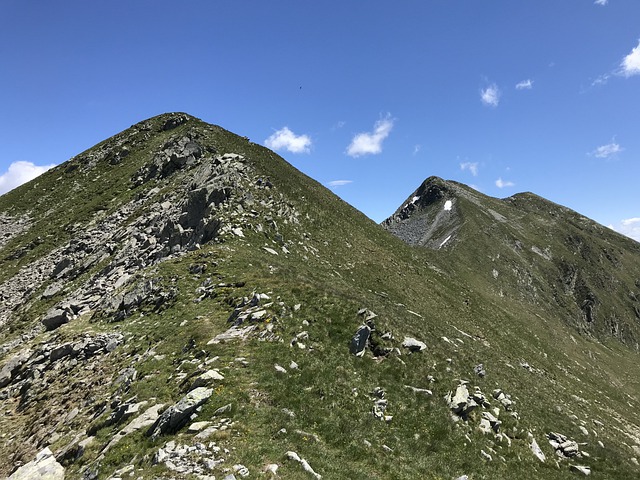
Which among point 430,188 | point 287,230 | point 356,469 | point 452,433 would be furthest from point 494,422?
point 430,188

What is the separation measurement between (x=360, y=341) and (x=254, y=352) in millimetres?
6338

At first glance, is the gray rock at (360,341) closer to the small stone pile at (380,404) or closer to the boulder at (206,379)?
the small stone pile at (380,404)

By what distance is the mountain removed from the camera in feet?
47.1

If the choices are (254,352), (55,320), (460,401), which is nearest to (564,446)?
(460,401)

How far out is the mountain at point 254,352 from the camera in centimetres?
1435

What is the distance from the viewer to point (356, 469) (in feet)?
42.9

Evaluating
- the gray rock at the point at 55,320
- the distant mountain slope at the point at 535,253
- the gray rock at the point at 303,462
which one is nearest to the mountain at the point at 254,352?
the gray rock at the point at 303,462

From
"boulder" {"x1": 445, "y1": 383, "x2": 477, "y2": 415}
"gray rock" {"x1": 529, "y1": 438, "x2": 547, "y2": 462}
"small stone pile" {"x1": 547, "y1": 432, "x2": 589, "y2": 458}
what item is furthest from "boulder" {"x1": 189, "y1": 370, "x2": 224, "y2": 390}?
"small stone pile" {"x1": 547, "y1": 432, "x2": 589, "y2": 458}

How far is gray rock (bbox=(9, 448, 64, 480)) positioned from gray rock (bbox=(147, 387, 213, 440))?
153 inches

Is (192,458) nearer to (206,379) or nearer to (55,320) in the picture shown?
(206,379)

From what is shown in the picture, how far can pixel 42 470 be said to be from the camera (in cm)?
1437

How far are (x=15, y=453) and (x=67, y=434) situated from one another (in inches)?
131

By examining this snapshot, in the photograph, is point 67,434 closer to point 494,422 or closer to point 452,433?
point 452,433

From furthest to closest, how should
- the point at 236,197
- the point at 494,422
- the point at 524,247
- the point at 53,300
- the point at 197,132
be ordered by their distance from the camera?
1. the point at 524,247
2. the point at 197,132
3. the point at 236,197
4. the point at 53,300
5. the point at 494,422
